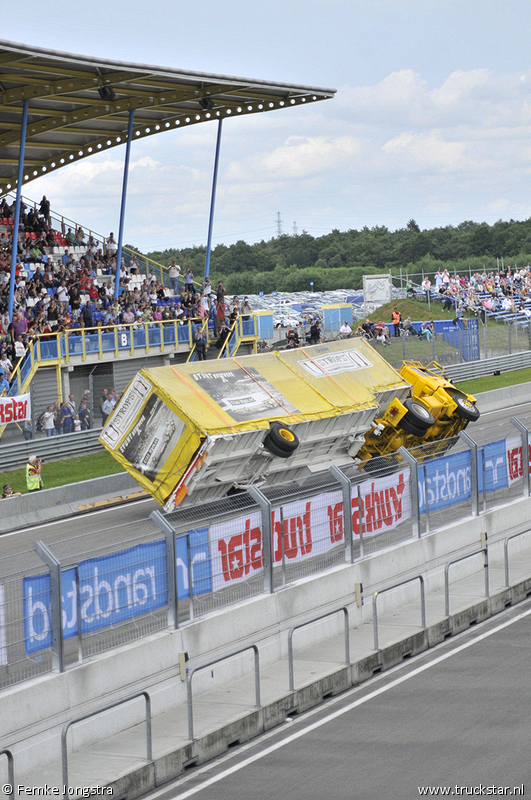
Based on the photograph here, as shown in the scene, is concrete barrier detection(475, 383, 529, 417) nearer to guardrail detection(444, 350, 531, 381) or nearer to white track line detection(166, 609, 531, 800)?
guardrail detection(444, 350, 531, 381)

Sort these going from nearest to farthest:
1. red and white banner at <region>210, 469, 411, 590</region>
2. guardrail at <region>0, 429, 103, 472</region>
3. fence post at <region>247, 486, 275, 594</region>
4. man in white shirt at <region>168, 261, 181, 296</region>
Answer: red and white banner at <region>210, 469, 411, 590</region> → fence post at <region>247, 486, 275, 594</region> → guardrail at <region>0, 429, 103, 472</region> → man in white shirt at <region>168, 261, 181, 296</region>

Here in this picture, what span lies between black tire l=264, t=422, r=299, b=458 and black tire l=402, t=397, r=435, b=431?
3530 mm

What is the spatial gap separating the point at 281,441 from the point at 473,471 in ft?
12.8

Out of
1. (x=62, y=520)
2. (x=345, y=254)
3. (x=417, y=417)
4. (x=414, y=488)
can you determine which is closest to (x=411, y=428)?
(x=417, y=417)

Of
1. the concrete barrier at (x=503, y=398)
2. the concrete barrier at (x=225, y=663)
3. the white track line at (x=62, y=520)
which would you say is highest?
the concrete barrier at (x=503, y=398)

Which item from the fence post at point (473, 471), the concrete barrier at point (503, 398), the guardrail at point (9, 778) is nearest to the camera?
the guardrail at point (9, 778)

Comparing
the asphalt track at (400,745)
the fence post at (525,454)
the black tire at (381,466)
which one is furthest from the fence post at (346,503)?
the fence post at (525,454)

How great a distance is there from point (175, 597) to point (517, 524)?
29.4 ft

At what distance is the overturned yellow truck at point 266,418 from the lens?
19.2m

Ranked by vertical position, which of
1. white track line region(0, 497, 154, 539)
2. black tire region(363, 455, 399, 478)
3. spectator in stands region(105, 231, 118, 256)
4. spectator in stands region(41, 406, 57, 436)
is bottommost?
white track line region(0, 497, 154, 539)

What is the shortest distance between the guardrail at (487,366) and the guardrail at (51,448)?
1633cm

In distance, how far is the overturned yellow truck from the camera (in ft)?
63.1

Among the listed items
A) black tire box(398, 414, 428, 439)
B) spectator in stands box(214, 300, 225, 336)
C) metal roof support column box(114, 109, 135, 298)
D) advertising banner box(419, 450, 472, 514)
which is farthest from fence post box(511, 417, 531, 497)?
metal roof support column box(114, 109, 135, 298)

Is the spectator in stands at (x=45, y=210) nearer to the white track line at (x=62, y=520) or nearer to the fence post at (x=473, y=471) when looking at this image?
the white track line at (x=62, y=520)
